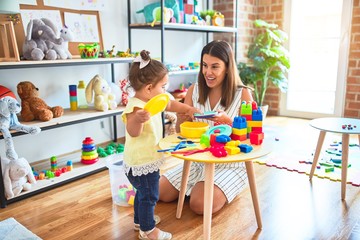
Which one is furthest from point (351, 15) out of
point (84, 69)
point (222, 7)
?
point (84, 69)

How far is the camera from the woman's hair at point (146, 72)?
149 centimetres

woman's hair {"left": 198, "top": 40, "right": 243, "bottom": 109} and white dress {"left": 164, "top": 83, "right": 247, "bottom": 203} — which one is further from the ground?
woman's hair {"left": 198, "top": 40, "right": 243, "bottom": 109}

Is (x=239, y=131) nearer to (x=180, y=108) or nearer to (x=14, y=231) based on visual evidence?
(x=180, y=108)

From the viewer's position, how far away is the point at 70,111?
262 centimetres

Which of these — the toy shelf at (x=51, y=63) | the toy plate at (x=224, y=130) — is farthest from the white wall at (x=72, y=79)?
the toy plate at (x=224, y=130)

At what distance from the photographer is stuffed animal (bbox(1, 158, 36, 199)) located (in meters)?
2.06

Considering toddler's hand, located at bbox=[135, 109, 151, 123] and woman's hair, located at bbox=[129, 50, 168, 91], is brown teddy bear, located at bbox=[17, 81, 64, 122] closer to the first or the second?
woman's hair, located at bbox=[129, 50, 168, 91]

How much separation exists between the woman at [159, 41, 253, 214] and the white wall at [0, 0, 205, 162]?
1119 mm

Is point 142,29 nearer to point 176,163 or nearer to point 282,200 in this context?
point 176,163

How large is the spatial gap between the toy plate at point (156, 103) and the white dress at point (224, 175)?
608 mm

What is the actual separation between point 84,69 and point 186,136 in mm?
1591

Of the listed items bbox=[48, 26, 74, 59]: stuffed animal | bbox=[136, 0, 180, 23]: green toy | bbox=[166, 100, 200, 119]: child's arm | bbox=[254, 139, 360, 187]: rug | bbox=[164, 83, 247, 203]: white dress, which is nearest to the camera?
bbox=[166, 100, 200, 119]: child's arm

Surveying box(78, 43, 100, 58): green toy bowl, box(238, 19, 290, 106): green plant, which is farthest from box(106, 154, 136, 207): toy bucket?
box(238, 19, 290, 106): green plant

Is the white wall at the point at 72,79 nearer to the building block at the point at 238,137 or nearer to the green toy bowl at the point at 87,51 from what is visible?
the green toy bowl at the point at 87,51
